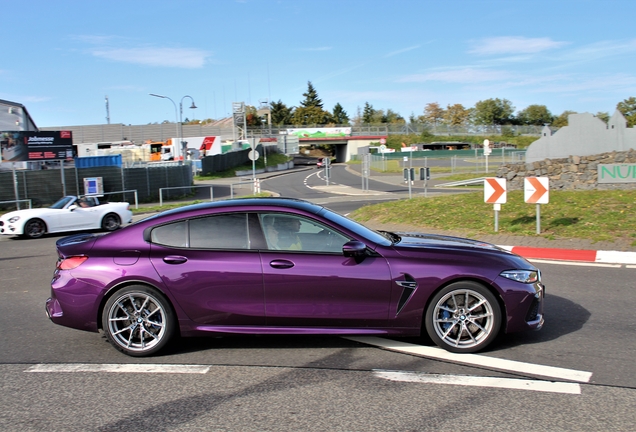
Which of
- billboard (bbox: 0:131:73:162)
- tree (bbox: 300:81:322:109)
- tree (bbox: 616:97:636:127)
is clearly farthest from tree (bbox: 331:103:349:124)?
billboard (bbox: 0:131:73:162)

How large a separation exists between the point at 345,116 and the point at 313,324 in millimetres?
155762

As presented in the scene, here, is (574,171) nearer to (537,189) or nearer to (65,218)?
(537,189)

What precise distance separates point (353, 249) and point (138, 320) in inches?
84.3

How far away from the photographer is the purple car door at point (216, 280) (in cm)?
524

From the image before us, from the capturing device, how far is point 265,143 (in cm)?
8512

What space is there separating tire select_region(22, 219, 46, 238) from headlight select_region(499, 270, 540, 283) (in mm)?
15761

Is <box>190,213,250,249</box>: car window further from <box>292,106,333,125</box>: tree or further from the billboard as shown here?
<box>292,106,333,125</box>: tree

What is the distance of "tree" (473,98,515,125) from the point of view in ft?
406

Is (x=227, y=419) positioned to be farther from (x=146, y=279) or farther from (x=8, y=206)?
(x=8, y=206)

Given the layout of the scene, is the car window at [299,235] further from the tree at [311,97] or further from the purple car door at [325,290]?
the tree at [311,97]

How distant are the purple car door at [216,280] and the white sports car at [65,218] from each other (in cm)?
1369

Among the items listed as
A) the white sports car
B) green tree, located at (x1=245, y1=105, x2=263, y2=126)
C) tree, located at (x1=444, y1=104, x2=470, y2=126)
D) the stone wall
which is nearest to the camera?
the white sports car

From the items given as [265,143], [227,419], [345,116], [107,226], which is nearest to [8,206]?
[107,226]

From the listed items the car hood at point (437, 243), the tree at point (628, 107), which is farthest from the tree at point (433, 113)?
the car hood at point (437, 243)
